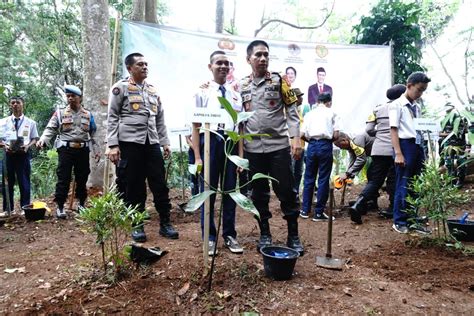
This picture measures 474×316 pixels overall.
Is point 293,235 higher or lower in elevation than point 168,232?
higher

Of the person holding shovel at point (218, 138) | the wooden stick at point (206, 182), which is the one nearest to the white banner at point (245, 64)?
the person holding shovel at point (218, 138)

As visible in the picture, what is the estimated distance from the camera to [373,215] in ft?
15.4

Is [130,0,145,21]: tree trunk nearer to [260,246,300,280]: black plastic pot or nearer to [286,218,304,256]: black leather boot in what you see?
[286,218,304,256]: black leather boot

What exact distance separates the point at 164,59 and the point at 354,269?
12.5ft

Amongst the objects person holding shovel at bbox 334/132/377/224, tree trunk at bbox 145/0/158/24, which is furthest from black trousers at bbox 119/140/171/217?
tree trunk at bbox 145/0/158/24

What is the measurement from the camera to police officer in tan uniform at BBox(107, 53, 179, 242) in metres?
3.15

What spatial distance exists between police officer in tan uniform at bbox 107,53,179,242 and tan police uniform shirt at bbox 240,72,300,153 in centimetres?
103

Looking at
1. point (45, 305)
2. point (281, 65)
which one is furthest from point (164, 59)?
point (45, 305)

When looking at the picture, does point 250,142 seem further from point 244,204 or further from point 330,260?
point 330,260

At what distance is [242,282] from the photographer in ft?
7.59

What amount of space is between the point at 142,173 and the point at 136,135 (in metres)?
0.41

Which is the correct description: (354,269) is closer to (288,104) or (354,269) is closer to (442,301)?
(442,301)

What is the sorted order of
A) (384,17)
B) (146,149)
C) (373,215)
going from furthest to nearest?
1. (384,17)
2. (373,215)
3. (146,149)

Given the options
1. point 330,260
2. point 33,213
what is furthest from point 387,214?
point 33,213
